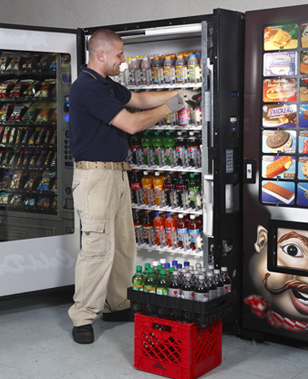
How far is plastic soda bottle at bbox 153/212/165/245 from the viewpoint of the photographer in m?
4.21

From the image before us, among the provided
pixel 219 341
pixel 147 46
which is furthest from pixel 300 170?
pixel 147 46

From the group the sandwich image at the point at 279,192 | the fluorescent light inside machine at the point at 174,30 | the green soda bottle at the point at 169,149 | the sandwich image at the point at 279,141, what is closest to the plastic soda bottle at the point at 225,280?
Result: the sandwich image at the point at 279,192

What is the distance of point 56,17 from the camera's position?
19.8 ft

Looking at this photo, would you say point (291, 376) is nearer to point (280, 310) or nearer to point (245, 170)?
point (280, 310)

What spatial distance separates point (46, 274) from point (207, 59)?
83.2 inches

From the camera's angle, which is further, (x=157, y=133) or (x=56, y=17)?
(x=56, y=17)

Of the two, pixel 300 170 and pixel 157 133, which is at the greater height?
pixel 157 133

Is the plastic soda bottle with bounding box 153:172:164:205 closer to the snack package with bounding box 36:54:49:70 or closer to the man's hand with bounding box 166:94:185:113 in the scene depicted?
the man's hand with bounding box 166:94:185:113

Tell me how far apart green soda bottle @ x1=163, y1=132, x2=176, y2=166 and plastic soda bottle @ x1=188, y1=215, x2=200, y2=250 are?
0.47 meters

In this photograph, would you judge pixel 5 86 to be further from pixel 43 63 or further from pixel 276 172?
pixel 276 172

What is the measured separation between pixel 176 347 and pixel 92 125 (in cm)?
156

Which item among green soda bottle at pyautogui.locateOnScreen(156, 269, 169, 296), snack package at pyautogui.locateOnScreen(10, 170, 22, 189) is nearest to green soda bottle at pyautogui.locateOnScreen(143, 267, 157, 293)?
green soda bottle at pyautogui.locateOnScreen(156, 269, 169, 296)

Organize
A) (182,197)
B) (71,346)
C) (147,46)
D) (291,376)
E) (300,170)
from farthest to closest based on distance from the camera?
Result: 1. (147,46)
2. (182,197)
3. (71,346)
4. (300,170)
5. (291,376)

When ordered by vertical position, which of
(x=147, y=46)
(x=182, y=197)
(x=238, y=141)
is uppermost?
(x=147, y=46)
